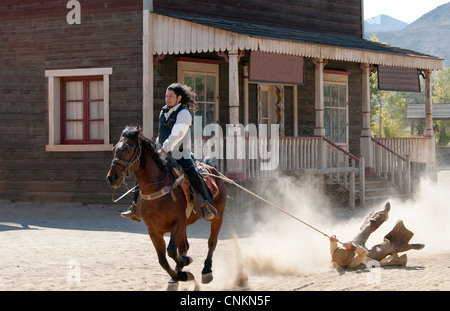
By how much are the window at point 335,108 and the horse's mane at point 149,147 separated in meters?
13.3

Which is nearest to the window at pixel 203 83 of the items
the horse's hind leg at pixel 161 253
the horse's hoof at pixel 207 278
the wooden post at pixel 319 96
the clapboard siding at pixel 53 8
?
the clapboard siding at pixel 53 8

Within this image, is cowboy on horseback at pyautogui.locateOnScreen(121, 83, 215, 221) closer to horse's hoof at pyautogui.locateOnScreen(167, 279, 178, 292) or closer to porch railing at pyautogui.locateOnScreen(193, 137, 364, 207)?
horse's hoof at pyautogui.locateOnScreen(167, 279, 178, 292)

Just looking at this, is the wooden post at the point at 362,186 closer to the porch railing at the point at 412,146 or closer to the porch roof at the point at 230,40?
the porch railing at the point at 412,146

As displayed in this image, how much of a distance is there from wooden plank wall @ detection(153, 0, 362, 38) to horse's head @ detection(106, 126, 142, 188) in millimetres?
9761

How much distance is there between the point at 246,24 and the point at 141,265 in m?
9.77

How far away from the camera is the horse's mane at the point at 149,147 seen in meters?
7.05

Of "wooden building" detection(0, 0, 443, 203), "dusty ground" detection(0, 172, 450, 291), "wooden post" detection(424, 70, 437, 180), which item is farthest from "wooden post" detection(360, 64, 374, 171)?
"dusty ground" detection(0, 172, 450, 291)

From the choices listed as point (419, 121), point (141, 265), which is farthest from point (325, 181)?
point (419, 121)

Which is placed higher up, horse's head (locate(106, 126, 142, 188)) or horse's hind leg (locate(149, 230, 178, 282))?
horse's head (locate(106, 126, 142, 188))

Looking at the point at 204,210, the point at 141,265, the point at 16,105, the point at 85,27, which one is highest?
the point at 85,27

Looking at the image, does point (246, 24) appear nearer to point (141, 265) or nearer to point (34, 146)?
point (34, 146)

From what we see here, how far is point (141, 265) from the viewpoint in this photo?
9.16 metres

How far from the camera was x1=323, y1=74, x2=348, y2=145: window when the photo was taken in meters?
20.3
